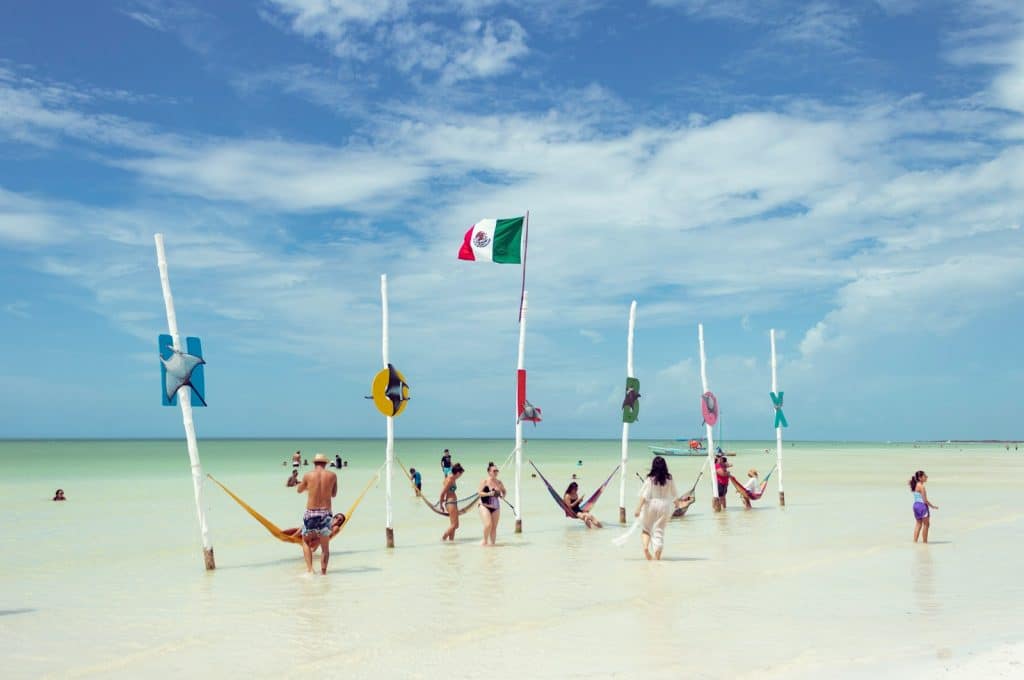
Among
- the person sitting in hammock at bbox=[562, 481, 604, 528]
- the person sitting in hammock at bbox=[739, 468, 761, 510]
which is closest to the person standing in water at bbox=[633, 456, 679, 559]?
the person sitting in hammock at bbox=[562, 481, 604, 528]

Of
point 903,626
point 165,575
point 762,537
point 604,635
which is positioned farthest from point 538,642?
point 762,537

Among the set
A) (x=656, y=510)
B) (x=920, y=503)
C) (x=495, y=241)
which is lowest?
(x=920, y=503)

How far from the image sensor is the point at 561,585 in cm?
1137

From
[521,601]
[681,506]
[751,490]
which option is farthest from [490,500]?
[751,490]

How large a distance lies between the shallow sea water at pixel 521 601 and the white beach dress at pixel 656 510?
1.70ft

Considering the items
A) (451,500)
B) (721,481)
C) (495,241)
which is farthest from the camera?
(721,481)

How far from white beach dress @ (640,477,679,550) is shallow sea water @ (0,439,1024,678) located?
52 centimetres

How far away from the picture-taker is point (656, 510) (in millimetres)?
13305

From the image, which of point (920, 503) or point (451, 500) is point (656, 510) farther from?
point (920, 503)

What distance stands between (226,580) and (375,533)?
6675 millimetres

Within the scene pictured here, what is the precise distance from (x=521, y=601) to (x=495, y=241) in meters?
8.58

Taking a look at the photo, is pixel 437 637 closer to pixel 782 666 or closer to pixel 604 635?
pixel 604 635

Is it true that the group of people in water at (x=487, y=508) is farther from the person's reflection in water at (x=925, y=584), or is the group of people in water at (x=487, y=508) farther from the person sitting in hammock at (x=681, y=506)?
the person sitting in hammock at (x=681, y=506)

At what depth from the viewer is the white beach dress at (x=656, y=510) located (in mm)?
13312
